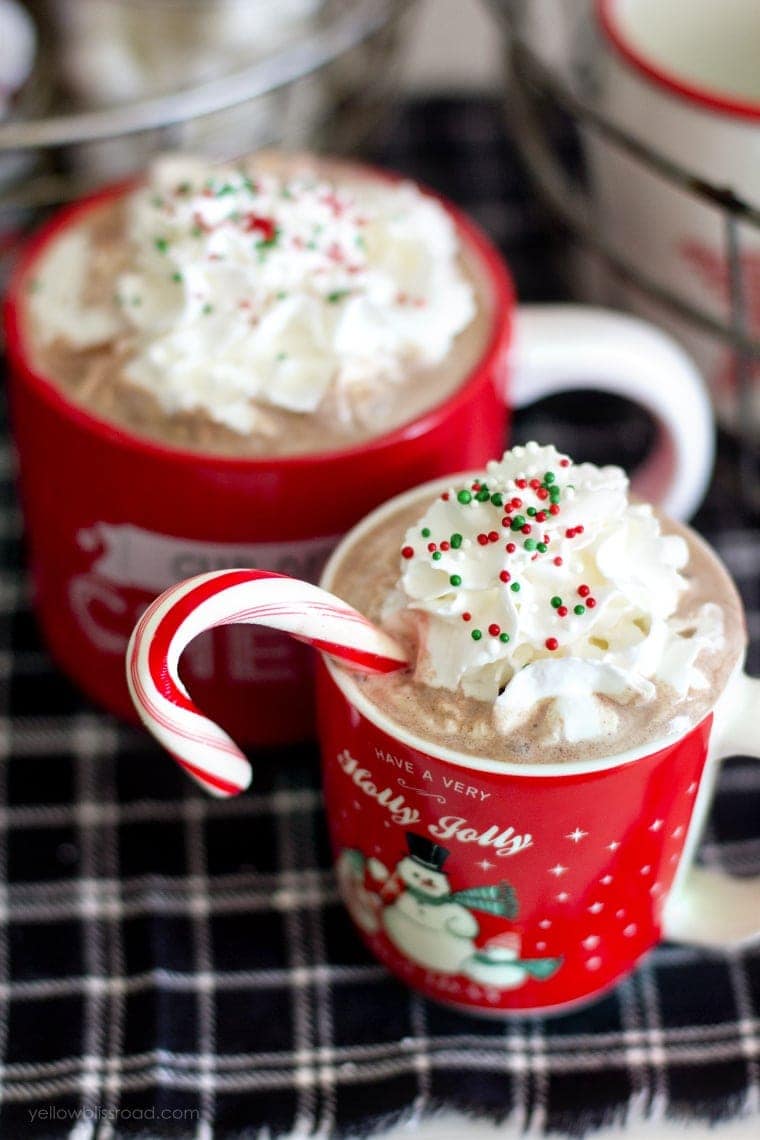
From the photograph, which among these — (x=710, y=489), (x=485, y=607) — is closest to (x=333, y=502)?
(x=485, y=607)

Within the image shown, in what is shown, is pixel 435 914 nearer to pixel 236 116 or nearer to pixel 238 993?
pixel 238 993

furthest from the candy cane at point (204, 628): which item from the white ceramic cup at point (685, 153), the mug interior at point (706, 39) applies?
the mug interior at point (706, 39)

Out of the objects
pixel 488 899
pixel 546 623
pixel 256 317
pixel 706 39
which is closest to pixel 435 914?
pixel 488 899

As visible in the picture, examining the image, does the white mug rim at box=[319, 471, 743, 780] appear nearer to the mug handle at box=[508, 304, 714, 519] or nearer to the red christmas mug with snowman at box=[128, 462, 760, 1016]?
the red christmas mug with snowman at box=[128, 462, 760, 1016]

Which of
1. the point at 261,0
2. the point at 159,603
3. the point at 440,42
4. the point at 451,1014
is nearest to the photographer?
the point at 159,603

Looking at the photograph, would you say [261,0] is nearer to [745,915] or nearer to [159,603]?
[159,603]

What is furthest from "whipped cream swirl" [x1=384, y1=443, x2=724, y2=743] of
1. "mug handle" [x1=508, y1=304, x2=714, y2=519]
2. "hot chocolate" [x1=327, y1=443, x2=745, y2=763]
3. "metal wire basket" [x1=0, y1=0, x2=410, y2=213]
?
"metal wire basket" [x1=0, y1=0, x2=410, y2=213]
